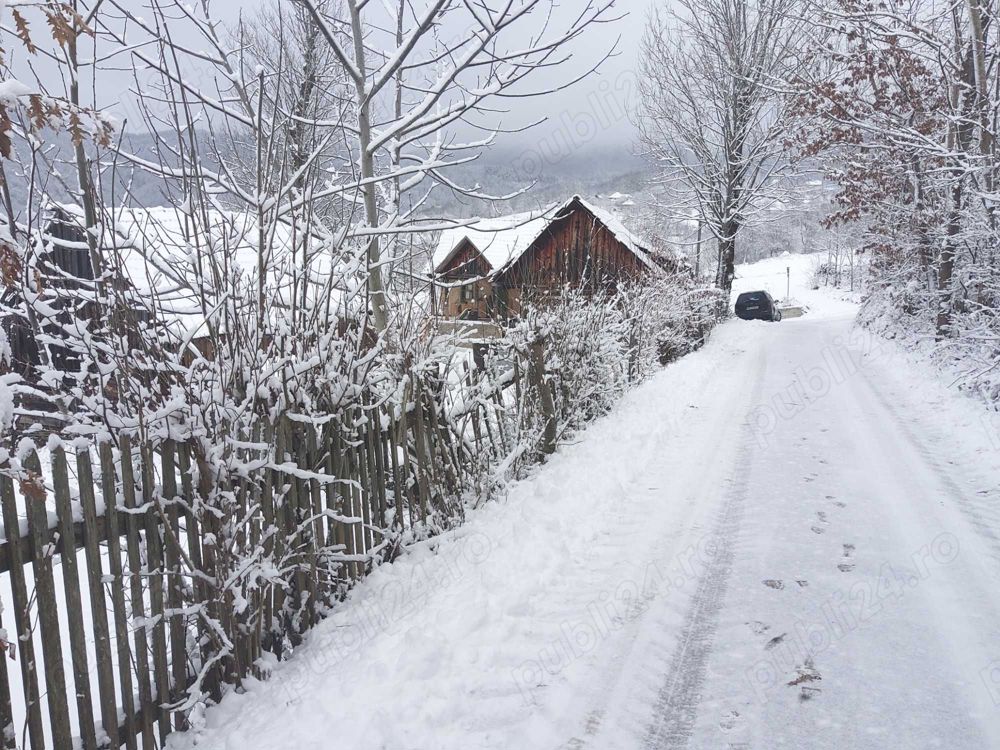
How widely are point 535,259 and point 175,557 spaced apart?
13.7m

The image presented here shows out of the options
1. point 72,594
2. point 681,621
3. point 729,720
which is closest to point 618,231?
point 681,621

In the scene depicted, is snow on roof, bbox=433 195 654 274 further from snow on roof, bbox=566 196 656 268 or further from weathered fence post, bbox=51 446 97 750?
weathered fence post, bbox=51 446 97 750

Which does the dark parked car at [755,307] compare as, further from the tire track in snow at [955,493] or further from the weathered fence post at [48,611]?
the weathered fence post at [48,611]

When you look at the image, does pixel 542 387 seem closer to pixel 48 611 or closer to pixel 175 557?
pixel 175 557

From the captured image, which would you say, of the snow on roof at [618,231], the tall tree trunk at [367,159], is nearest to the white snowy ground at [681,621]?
the tall tree trunk at [367,159]

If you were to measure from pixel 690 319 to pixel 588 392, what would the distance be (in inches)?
358

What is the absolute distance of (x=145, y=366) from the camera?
2961 millimetres

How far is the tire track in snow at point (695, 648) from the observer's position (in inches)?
110

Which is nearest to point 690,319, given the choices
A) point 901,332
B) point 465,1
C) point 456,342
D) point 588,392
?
point 901,332

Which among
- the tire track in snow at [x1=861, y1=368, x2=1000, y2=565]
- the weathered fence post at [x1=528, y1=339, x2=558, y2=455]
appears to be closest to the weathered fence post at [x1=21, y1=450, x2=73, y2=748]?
the weathered fence post at [x1=528, y1=339, x2=558, y2=455]

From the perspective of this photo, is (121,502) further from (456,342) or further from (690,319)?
(690,319)

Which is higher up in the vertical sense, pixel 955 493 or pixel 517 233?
pixel 517 233

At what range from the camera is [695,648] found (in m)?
3.38

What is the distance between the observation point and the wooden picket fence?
231cm
